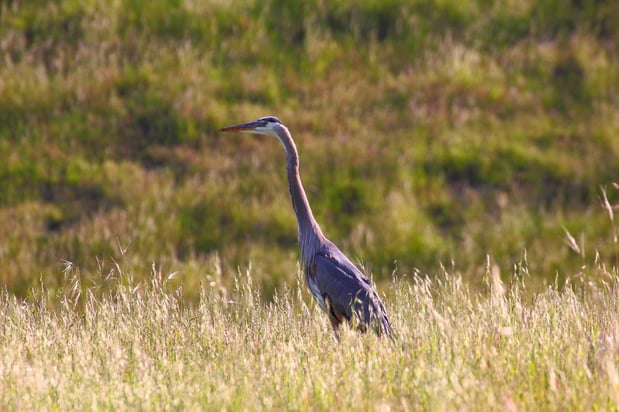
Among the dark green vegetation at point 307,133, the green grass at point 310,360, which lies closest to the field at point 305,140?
the dark green vegetation at point 307,133

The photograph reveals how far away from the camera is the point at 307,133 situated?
14227mm

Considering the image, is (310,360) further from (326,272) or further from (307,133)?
(307,133)

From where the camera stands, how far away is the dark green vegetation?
12469 millimetres

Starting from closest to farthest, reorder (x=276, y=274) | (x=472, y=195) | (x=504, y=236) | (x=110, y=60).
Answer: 1. (x=276, y=274)
2. (x=504, y=236)
3. (x=472, y=195)
4. (x=110, y=60)

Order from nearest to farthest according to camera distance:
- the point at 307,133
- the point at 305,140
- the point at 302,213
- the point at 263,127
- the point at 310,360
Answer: the point at 310,360 < the point at 302,213 < the point at 263,127 < the point at 305,140 < the point at 307,133

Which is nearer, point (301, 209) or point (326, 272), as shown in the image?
point (326, 272)

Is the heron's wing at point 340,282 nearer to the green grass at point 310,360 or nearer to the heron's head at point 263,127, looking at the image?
the green grass at point 310,360

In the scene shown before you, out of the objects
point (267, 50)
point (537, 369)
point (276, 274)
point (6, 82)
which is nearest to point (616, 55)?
point (267, 50)

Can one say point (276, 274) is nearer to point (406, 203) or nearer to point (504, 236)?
point (406, 203)

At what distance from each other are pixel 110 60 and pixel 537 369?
11.4m

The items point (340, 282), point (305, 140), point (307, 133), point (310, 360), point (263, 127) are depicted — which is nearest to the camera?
point (310, 360)

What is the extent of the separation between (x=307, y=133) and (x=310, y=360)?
29.9 feet

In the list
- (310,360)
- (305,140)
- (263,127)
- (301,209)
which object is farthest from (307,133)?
(310,360)

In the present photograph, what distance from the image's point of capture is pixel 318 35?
15922 millimetres
